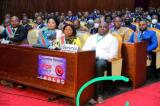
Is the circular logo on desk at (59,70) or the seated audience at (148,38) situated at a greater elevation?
the seated audience at (148,38)

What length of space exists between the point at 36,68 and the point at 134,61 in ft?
5.38

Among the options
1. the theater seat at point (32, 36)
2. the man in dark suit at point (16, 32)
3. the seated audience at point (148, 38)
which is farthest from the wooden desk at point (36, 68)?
the seated audience at point (148, 38)

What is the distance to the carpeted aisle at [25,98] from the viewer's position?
471 cm

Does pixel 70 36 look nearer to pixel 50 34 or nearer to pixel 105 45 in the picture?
pixel 50 34

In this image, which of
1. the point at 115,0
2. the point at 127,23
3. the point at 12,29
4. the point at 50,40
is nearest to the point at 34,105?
the point at 50,40

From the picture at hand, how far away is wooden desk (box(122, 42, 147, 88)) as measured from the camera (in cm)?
557

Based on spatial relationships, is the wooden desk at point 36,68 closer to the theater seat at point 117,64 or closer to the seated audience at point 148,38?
the theater seat at point 117,64

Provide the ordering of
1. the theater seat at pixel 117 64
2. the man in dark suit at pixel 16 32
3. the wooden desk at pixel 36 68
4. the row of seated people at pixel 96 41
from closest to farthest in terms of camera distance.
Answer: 1. the wooden desk at pixel 36 68
2. the row of seated people at pixel 96 41
3. the theater seat at pixel 117 64
4. the man in dark suit at pixel 16 32

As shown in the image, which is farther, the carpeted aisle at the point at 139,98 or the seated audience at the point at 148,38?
the seated audience at the point at 148,38

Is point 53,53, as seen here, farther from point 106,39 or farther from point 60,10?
point 60,10

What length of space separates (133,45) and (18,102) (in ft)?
6.84

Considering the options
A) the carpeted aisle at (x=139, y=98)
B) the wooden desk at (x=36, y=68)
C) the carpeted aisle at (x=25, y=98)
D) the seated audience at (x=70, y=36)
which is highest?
the seated audience at (x=70, y=36)

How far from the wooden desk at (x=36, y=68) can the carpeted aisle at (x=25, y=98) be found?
16 cm

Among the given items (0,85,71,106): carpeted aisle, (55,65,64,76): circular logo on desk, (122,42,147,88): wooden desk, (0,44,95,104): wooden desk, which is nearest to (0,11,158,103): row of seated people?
(0,44,95,104): wooden desk
